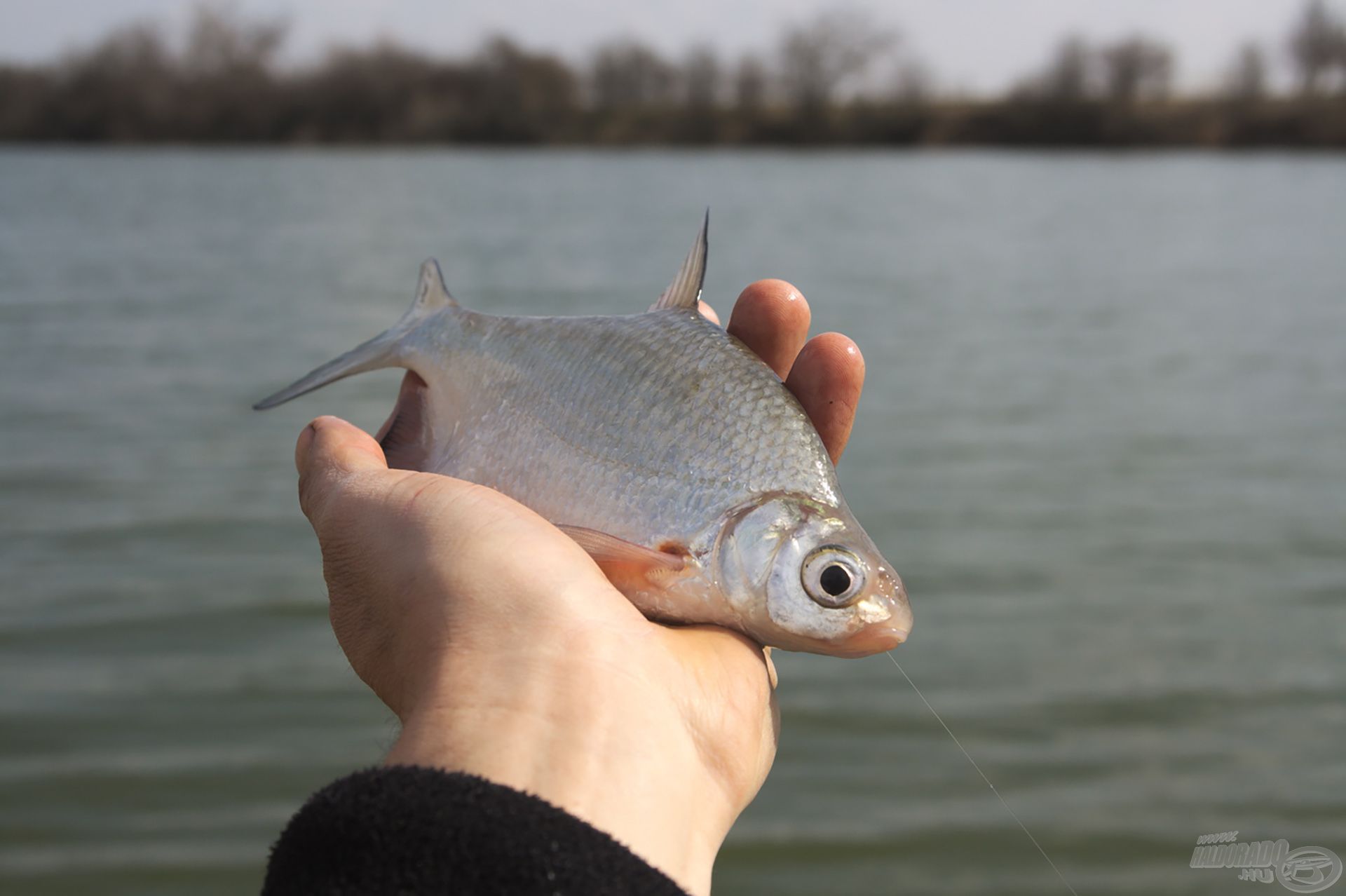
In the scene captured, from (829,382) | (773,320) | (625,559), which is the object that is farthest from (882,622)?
(773,320)

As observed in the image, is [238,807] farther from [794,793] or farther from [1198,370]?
[1198,370]

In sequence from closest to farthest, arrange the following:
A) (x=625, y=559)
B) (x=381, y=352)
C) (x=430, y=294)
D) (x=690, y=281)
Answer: (x=625, y=559)
(x=690, y=281)
(x=381, y=352)
(x=430, y=294)

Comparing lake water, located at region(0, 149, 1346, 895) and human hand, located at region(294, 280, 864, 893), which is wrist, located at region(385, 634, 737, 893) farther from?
lake water, located at region(0, 149, 1346, 895)

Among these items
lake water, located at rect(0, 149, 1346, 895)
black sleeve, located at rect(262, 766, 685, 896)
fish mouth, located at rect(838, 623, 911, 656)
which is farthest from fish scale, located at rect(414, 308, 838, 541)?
lake water, located at rect(0, 149, 1346, 895)

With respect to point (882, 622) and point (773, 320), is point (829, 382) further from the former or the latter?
point (882, 622)

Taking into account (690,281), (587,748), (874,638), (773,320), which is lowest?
(587,748)
